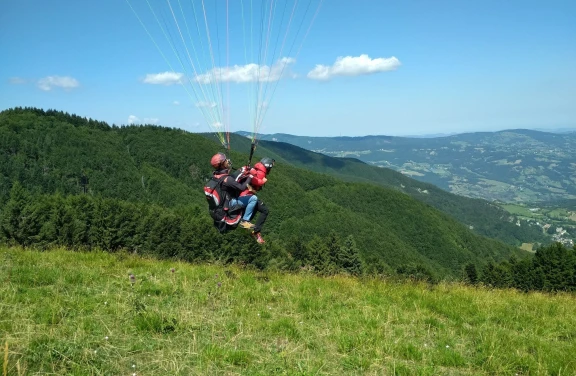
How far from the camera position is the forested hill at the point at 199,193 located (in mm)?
82812

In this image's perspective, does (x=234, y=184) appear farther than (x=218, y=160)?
No

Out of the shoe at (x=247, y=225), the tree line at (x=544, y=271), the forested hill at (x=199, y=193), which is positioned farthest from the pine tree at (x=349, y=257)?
the shoe at (x=247, y=225)

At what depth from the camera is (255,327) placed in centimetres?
561

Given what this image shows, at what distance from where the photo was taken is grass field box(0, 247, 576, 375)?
4.39 m

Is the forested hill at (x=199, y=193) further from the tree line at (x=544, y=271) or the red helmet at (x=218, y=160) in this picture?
the red helmet at (x=218, y=160)

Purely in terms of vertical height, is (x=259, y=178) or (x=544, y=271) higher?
(x=259, y=178)

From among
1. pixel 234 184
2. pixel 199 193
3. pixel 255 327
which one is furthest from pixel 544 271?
pixel 199 193

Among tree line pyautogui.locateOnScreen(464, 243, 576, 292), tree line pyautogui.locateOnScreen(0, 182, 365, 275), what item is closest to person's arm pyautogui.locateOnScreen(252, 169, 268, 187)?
tree line pyautogui.locateOnScreen(0, 182, 365, 275)

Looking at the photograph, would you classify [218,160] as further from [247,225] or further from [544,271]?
[544,271]

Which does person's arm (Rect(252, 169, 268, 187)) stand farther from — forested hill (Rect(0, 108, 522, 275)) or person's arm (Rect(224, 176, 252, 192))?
forested hill (Rect(0, 108, 522, 275))

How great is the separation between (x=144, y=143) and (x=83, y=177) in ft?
151

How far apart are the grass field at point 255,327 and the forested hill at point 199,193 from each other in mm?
47698

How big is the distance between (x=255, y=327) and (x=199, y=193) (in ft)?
489

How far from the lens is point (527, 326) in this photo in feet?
21.5
